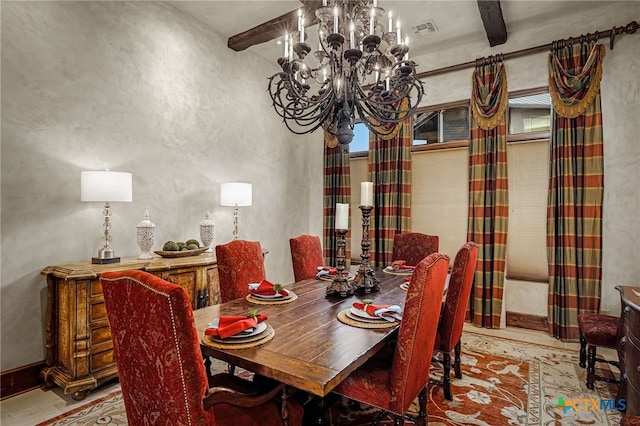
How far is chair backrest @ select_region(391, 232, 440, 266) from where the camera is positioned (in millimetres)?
3270

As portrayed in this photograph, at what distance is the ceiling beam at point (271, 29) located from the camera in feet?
9.93

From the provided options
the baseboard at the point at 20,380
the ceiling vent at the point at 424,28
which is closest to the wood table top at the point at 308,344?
the baseboard at the point at 20,380

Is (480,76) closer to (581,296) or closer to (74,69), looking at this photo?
(581,296)

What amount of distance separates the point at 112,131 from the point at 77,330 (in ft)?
5.19

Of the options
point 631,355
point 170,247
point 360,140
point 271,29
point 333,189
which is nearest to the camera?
point 631,355

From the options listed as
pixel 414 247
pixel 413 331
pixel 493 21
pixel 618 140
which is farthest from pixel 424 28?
pixel 413 331

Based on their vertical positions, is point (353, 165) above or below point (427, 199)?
above

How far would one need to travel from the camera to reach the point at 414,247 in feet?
11.0

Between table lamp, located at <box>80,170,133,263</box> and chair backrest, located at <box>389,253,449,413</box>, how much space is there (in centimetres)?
219

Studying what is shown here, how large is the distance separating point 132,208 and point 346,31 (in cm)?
227

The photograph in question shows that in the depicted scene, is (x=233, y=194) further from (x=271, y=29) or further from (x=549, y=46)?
(x=549, y=46)

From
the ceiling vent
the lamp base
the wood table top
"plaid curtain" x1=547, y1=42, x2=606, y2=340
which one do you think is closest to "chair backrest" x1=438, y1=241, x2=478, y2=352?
the wood table top

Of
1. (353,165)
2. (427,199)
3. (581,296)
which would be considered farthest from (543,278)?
(353,165)

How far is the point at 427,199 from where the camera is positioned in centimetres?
417
